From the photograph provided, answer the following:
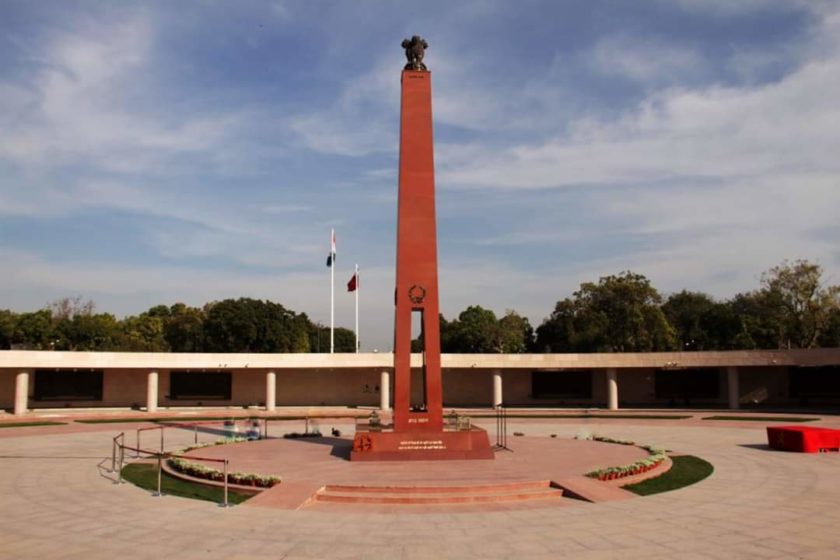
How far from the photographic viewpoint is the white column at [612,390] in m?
47.5

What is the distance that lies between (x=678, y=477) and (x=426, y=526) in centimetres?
896

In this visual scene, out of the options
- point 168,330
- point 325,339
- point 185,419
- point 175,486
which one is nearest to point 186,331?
point 168,330

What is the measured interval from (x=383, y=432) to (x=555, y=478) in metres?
6.01

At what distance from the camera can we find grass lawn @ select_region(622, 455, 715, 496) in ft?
56.3

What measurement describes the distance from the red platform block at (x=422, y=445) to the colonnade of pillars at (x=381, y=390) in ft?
76.2

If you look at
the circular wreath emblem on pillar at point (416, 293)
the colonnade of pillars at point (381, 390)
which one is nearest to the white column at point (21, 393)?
the colonnade of pillars at point (381, 390)

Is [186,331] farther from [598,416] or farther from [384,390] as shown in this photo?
[598,416]

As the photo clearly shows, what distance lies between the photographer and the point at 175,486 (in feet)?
56.8

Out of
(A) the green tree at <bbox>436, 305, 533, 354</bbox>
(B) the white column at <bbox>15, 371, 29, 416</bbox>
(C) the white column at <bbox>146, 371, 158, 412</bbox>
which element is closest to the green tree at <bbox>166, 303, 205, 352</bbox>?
(A) the green tree at <bbox>436, 305, 533, 354</bbox>

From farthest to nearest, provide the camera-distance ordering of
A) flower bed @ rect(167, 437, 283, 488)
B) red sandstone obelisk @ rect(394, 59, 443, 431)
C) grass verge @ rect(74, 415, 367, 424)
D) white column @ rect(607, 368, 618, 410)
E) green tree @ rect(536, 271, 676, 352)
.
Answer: green tree @ rect(536, 271, 676, 352) < white column @ rect(607, 368, 618, 410) < grass verge @ rect(74, 415, 367, 424) < red sandstone obelisk @ rect(394, 59, 443, 431) < flower bed @ rect(167, 437, 283, 488)

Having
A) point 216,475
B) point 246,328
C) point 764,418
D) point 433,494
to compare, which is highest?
point 246,328

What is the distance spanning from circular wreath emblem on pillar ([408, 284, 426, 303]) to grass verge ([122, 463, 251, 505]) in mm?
8348

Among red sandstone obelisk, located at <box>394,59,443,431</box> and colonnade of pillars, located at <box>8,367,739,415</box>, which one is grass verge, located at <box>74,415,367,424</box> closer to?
colonnade of pillars, located at <box>8,367,739,415</box>

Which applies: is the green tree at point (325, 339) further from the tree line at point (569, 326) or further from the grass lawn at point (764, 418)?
the grass lawn at point (764, 418)
